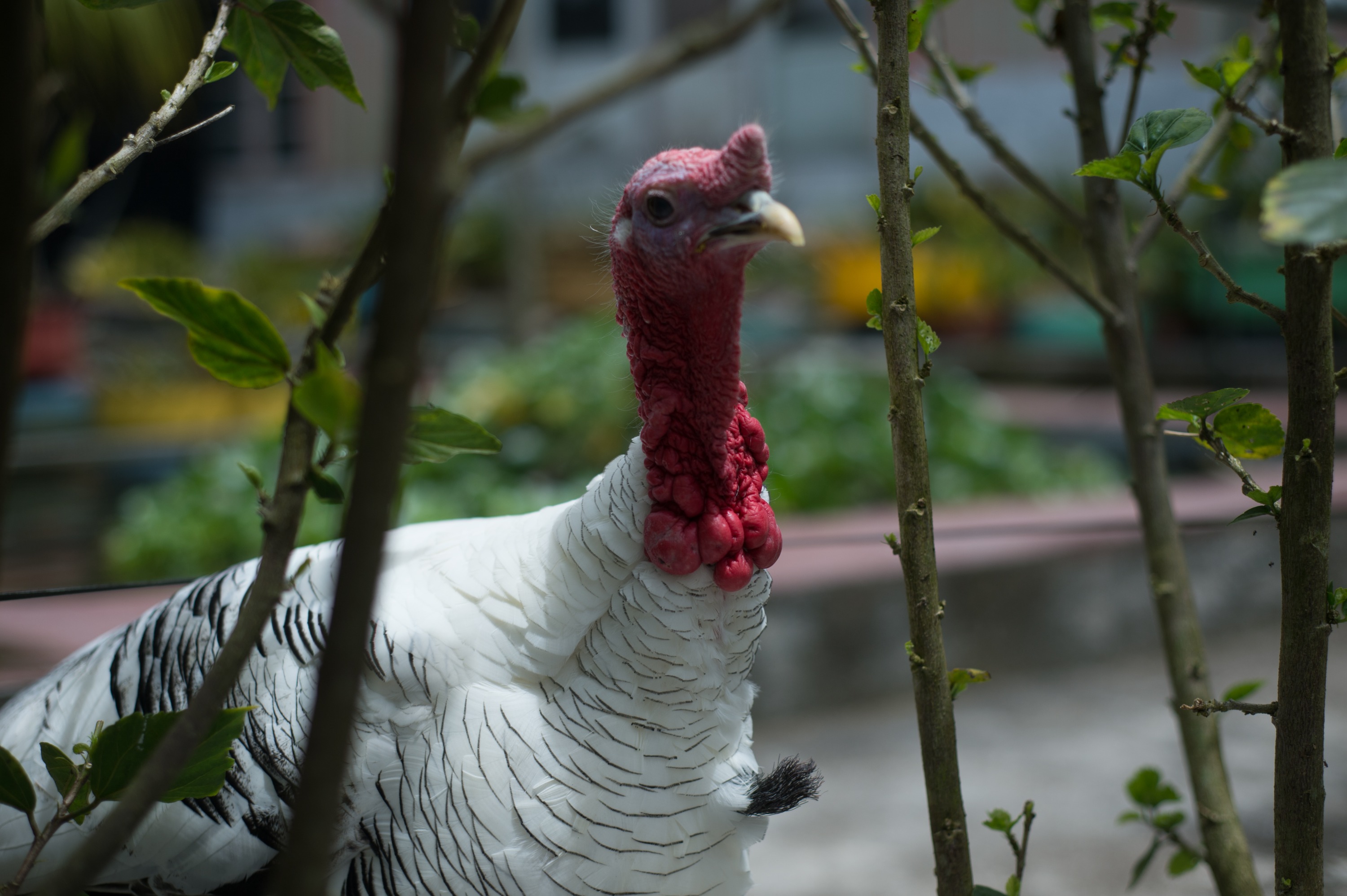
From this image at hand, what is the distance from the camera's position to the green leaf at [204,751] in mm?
927

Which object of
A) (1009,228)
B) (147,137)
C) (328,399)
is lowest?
(328,399)

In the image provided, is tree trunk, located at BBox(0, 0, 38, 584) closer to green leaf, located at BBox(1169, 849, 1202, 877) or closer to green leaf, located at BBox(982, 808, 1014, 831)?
green leaf, located at BBox(982, 808, 1014, 831)


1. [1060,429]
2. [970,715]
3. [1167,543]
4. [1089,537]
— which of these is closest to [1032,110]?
[1060,429]

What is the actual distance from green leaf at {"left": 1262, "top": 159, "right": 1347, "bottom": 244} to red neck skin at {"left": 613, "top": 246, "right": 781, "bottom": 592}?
0.61 meters

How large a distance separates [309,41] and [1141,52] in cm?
108

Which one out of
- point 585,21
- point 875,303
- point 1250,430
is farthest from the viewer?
point 585,21

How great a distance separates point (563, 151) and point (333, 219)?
10.1 feet

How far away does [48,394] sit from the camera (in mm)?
6277

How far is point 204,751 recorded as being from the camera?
930 millimetres

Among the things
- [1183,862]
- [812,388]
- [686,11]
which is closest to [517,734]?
[1183,862]

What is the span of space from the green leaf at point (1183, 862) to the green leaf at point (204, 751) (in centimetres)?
130

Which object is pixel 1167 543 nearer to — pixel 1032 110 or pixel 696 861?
pixel 696 861

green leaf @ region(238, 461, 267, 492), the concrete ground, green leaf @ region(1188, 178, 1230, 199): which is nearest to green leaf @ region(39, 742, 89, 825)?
green leaf @ region(238, 461, 267, 492)

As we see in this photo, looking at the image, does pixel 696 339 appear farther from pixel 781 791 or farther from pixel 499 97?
pixel 781 791
